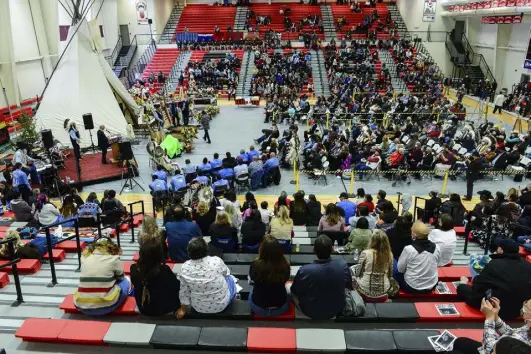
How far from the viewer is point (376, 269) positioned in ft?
15.0

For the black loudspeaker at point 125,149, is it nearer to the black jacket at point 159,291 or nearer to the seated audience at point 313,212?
the seated audience at point 313,212

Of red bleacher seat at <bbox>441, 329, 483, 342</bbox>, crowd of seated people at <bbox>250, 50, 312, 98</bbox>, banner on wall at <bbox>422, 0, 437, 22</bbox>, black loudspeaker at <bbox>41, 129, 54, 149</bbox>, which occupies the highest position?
banner on wall at <bbox>422, 0, 437, 22</bbox>

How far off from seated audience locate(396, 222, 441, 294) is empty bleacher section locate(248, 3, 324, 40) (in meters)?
32.2

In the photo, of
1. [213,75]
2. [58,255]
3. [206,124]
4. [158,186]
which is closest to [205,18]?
[213,75]

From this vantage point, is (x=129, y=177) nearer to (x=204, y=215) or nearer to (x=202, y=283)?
(x=204, y=215)

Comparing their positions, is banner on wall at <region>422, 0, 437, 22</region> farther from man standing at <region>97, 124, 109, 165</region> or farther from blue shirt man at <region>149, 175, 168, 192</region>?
blue shirt man at <region>149, 175, 168, 192</region>

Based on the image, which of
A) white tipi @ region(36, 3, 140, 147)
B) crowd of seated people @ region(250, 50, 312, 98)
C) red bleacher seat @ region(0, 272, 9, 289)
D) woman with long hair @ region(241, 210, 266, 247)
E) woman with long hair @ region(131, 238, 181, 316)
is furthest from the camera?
crowd of seated people @ region(250, 50, 312, 98)

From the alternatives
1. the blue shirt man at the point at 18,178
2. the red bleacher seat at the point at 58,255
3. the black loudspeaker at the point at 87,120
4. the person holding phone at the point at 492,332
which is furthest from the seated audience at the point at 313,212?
the black loudspeaker at the point at 87,120

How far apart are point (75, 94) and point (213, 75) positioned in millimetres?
14334

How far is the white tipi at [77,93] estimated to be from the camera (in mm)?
15398

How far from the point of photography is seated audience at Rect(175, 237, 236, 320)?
4.19 m

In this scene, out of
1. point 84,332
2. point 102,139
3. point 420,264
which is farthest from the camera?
point 102,139

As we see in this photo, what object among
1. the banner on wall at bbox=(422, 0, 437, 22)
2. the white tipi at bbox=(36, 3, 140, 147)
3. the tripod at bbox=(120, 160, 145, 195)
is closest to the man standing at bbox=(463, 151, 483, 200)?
the tripod at bbox=(120, 160, 145, 195)

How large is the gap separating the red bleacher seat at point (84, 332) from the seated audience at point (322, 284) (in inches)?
74.5
